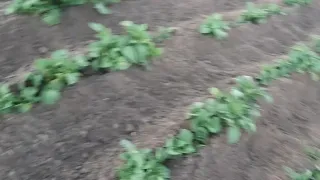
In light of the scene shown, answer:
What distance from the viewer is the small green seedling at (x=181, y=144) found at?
3.12m

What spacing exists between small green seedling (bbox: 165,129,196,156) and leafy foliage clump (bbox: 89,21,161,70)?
0.67 m

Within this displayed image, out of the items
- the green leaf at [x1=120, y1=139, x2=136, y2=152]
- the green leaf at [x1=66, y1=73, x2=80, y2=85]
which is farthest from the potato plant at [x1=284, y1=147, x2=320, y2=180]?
the green leaf at [x1=66, y1=73, x2=80, y2=85]

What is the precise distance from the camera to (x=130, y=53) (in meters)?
3.54

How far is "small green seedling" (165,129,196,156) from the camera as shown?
10.2ft

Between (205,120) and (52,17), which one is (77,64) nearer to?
(52,17)

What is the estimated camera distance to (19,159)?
304 cm

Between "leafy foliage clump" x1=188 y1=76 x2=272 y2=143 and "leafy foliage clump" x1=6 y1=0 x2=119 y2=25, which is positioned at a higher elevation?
"leafy foliage clump" x1=6 y1=0 x2=119 y2=25

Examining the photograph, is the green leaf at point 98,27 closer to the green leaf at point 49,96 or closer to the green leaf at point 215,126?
the green leaf at point 49,96

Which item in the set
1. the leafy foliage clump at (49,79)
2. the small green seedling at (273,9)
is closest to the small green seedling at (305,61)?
the small green seedling at (273,9)

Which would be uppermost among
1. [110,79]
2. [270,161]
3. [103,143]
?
[110,79]

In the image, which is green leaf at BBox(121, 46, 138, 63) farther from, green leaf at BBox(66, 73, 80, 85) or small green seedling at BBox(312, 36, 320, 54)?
small green seedling at BBox(312, 36, 320, 54)

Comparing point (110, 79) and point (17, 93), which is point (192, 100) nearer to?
point (110, 79)

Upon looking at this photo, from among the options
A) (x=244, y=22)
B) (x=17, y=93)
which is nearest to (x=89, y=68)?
(x=17, y=93)

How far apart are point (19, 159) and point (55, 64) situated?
2.27 ft
